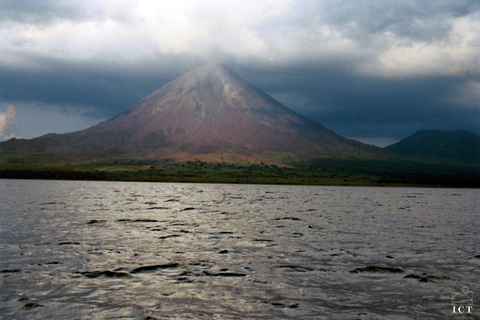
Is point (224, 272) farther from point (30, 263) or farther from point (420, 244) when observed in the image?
point (420, 244)

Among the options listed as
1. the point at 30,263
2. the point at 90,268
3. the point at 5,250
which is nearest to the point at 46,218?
the point at 5,250

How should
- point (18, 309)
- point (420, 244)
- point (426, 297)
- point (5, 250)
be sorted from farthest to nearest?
point (420, 244) < point (5, 250) < point (426, 297) < point (18, 309)

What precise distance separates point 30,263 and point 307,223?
32023mm

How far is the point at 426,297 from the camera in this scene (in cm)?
1762

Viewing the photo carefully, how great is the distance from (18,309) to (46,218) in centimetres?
3425

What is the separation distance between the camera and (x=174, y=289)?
18219 millimetres

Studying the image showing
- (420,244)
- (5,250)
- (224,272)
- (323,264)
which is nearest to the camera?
(224,272)

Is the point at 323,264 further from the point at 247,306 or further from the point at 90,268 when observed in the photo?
the point at 90,268

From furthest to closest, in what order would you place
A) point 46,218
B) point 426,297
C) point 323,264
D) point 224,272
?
point 46,218 → point 323,264 → point 224,272 → point 426,297

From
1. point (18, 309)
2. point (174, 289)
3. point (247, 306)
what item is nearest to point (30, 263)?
point (18, 309)

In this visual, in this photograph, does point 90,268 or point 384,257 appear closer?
point 90,268

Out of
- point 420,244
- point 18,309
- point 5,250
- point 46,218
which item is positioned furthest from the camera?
point 46,218

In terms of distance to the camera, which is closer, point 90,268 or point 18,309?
point 18,309

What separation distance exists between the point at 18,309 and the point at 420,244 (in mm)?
30790
